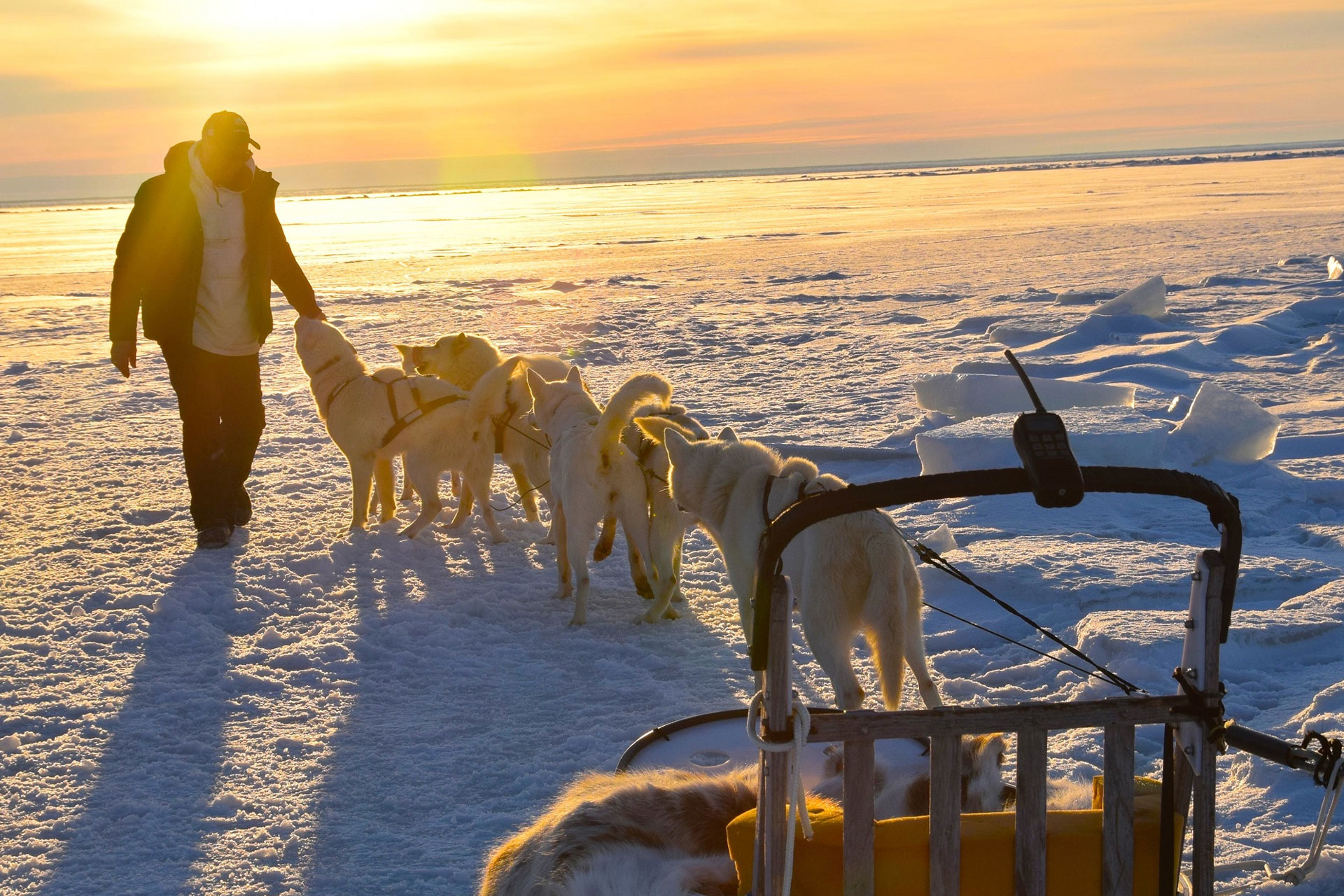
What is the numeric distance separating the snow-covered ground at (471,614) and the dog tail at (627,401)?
86 centimetres

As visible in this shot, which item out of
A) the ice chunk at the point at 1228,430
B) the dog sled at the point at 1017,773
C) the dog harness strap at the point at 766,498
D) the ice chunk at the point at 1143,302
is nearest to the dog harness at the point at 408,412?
the dog harness strap at the point at 766,498

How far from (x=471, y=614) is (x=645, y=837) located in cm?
325

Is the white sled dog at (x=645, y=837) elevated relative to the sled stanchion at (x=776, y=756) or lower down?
lower down

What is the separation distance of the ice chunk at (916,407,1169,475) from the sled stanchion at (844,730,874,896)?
4.60 m

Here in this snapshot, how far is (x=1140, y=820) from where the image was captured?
1653 millimetres

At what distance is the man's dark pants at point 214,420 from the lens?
5.88 meters

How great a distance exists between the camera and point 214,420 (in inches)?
238

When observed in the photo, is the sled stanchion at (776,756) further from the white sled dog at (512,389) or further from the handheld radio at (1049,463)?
the white sled dog at (512,389)

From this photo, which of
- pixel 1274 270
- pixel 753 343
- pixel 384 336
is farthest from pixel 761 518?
pixel 1274 270

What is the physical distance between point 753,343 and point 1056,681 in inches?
345

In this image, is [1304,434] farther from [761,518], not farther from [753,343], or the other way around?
[753,343]

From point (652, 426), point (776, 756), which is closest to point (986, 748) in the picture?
point (776, 756)

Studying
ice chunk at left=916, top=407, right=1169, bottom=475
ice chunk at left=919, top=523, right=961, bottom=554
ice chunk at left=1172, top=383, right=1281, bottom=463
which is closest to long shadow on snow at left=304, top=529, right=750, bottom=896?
ice chunk at left=919, top=523, right=961, bottom=554

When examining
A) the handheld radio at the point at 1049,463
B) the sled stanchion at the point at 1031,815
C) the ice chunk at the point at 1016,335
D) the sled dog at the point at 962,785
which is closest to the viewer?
the handheld radio at the point at 1049,463
